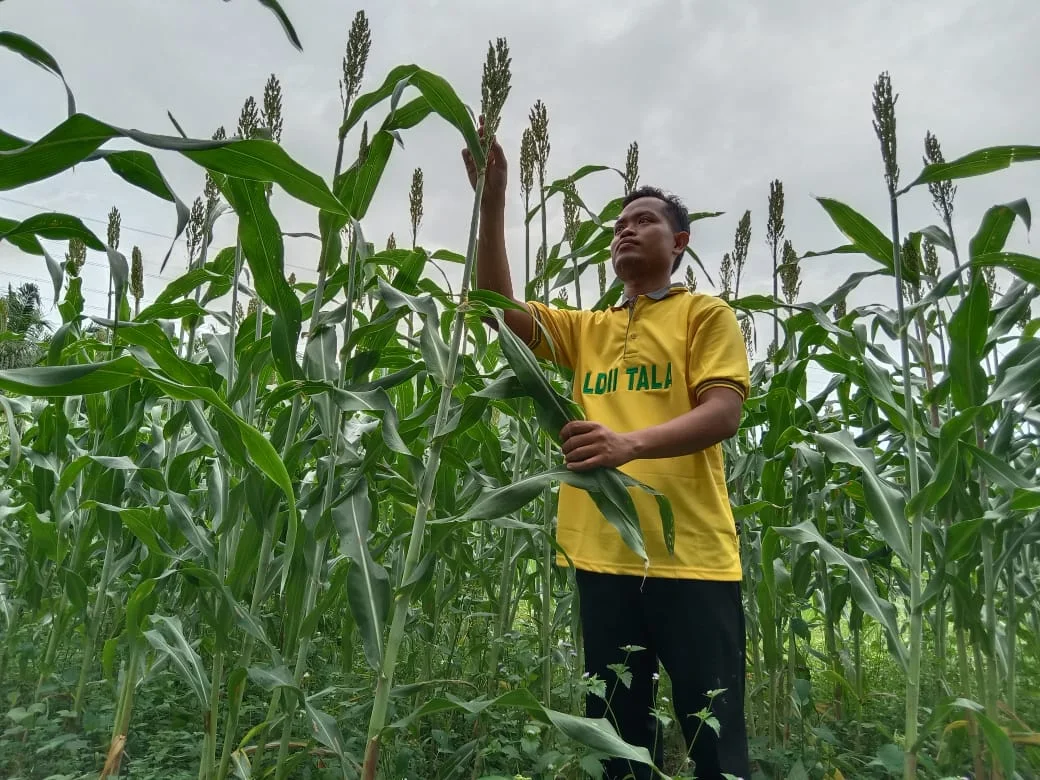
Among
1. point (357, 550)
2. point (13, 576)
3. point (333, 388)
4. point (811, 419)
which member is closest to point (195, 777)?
point (357, 550)

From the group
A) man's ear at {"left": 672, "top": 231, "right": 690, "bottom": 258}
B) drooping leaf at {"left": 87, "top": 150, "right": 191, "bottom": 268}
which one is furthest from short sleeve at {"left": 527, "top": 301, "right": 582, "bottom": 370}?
drooping leaf at {"left": 87, "top": 150, "right": 191, "bottom": 268}

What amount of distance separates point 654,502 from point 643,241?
0.71m

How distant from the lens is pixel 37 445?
6.91 feet

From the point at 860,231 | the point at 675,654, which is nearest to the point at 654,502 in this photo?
the point at 675,654

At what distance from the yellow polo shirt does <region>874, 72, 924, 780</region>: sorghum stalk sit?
0.42m

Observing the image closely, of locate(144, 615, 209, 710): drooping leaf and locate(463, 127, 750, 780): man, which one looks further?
locate(463, 127, 750, 780): man

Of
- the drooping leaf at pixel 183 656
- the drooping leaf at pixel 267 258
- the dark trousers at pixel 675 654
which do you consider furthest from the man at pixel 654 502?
the drooping leaf at pixel 183 656

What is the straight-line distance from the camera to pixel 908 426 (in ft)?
5.50

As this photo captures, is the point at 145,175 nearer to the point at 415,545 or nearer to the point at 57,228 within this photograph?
the point at 57,228

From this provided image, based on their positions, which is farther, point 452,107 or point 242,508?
point 242,508

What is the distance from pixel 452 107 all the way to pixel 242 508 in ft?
3.40

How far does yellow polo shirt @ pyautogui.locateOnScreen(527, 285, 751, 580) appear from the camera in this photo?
63.2 inches

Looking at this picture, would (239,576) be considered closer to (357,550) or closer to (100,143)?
(357,550)

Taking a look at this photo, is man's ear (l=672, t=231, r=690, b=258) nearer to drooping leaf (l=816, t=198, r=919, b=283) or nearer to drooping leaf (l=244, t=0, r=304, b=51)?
drooping leaf (l=816, t=198, r=919, b=283)
